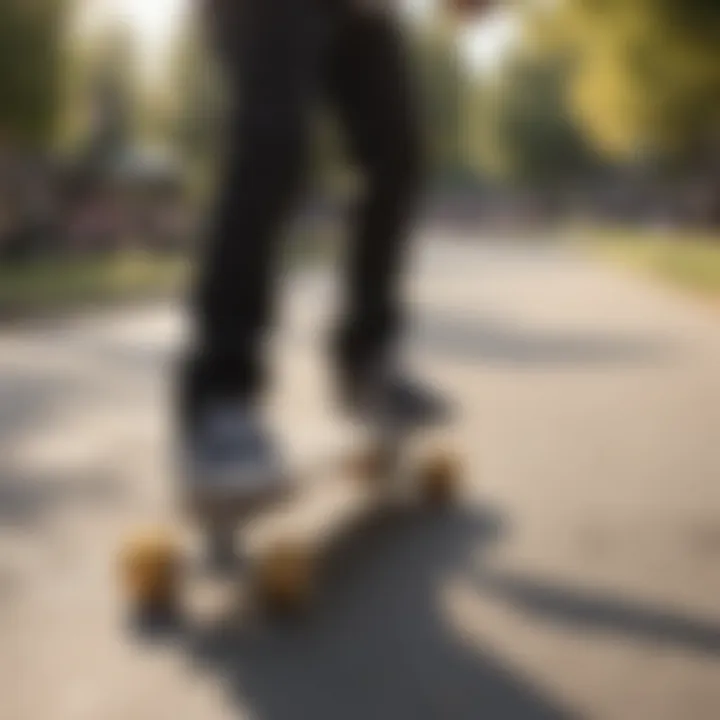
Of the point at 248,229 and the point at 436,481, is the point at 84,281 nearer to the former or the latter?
the point at 436,481

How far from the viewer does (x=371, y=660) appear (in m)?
1.32

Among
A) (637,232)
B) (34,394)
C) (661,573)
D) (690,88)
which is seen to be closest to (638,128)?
(690,88)

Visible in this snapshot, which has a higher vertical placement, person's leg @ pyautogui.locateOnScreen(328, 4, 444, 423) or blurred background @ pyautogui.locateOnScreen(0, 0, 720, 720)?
person's leg @ pyautogui.locateOnScreen(328, 4, 444, 423)

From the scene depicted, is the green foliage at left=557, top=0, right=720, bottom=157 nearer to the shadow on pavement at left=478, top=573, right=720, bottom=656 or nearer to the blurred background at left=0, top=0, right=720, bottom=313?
the blurred background at left=0, top=0, right=720, bottom=313

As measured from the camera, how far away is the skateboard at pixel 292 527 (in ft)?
4.86

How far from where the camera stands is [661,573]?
5.48 feet

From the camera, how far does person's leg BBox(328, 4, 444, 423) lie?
1995 mm

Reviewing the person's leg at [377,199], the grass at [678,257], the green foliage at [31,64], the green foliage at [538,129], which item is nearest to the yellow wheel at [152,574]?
the person's leg at [377,199]

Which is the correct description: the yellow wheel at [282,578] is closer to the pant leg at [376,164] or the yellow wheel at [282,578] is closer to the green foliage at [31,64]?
the pant leg at [376,164]

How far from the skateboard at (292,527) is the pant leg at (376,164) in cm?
21

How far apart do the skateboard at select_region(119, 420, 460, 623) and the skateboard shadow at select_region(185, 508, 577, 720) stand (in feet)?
0.22

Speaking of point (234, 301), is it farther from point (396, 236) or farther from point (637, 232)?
point (637, 232)

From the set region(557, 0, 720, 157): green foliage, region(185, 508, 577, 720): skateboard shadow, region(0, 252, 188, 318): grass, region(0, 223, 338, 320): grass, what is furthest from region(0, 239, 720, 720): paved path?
region(557, 0, 720, 157): green foliage

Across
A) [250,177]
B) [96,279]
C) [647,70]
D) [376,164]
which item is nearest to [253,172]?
[250,177]
